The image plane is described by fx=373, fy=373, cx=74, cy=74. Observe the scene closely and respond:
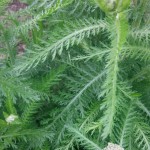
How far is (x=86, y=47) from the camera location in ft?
4.11

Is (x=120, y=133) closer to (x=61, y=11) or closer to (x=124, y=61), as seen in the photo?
(x=124, y=61)

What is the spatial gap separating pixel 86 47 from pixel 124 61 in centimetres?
16

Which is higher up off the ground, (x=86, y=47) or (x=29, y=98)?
(x=86, y=47)

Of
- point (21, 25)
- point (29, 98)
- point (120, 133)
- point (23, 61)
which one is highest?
point (21, 25)

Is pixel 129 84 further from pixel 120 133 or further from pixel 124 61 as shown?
pixel 120 133

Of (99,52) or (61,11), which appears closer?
(99,52)

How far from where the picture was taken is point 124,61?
52.4 inches

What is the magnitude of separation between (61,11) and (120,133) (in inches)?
19.7

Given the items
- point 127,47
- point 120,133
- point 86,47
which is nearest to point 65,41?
point 86,47

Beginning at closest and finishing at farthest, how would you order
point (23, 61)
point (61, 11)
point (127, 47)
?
point (127, 47)
point (23, 61)
point (61, 11)

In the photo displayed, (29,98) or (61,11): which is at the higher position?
(61,11)

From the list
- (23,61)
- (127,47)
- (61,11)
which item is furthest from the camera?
(61,11)

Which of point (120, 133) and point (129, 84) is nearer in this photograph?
point (120, 133)

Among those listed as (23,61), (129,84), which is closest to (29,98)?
(23,61)
